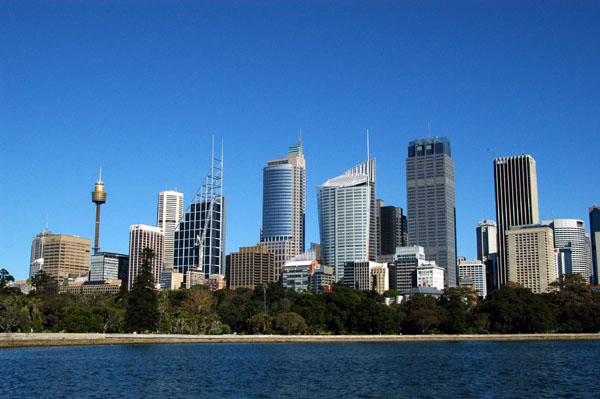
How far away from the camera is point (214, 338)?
141m

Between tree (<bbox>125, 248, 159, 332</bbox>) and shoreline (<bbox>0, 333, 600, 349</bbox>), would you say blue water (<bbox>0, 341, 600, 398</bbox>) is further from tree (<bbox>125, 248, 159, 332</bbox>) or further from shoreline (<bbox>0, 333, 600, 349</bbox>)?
tree (<bbox>125, 248, 159, 332</bbox>)

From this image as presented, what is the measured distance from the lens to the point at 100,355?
93062 millimetres

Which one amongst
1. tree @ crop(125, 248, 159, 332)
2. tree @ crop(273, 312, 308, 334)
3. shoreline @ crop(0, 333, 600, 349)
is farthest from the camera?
tree @ crop(273, 312, 308, 334)

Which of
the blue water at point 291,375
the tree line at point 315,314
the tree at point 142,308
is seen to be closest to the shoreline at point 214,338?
the tree line at point 315,314

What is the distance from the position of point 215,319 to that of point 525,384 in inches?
4046

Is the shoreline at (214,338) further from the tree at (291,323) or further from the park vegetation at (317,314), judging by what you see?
the park vegetation at (317,314)

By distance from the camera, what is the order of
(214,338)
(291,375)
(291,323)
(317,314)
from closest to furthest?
(291,375) → (214,338) → (291,323) → (317,314)

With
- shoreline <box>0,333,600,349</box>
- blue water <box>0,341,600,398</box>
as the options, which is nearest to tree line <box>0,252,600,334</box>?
shoreline <box>0,333,600,349</box>

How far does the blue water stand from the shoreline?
34.0 feet

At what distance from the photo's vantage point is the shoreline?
11069 cm

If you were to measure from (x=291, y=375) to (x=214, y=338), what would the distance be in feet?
239

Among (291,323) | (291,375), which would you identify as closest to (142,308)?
(291,323)

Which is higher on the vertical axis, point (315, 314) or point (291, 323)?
point (315, 314)

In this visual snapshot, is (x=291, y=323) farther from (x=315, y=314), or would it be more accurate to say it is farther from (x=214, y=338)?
(x=214, y=338)
